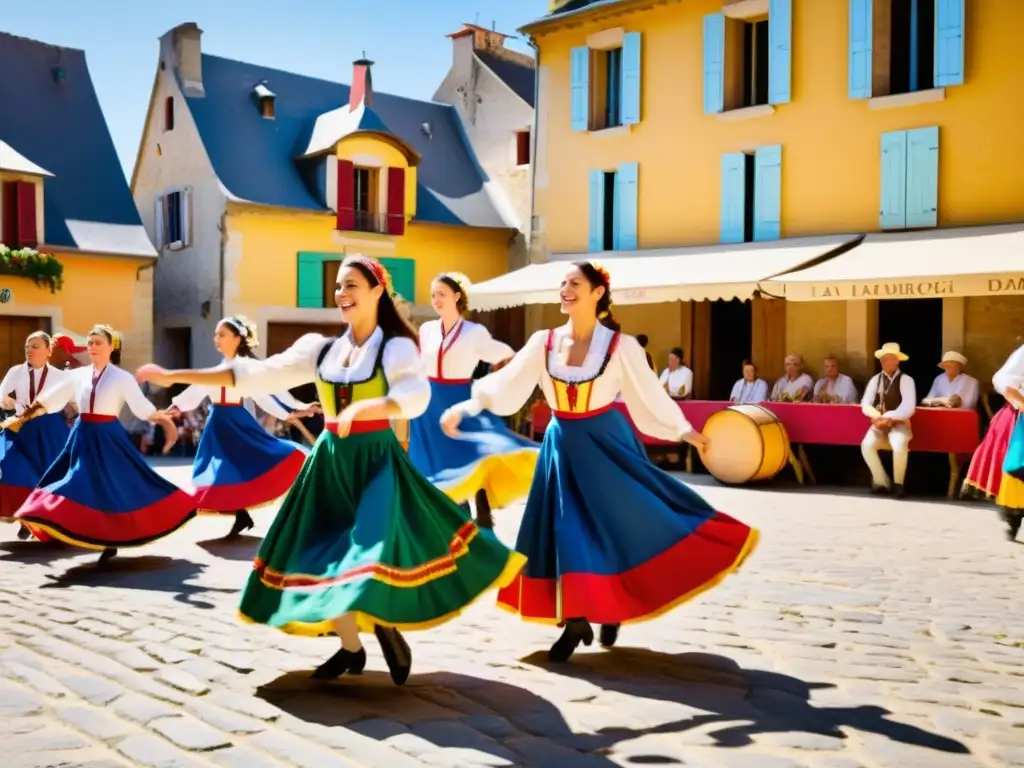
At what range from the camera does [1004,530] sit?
10.4 meters

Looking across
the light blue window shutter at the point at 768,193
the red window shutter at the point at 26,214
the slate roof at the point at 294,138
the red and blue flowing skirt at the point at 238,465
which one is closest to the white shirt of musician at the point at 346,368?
the red and blue flowing skirt at the point at 238,465

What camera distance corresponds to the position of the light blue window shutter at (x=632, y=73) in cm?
2106

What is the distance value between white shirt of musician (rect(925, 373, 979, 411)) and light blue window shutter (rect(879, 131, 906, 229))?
164 inches

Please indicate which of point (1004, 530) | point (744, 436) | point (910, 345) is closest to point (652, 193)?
point (910, 345)

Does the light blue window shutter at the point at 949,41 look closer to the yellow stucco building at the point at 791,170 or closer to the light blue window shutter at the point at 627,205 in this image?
the yellow stucco building at the point at 791,170

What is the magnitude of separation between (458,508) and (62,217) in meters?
21.2

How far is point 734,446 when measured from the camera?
14344 mm

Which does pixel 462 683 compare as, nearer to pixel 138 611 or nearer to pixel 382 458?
pixel 382 458

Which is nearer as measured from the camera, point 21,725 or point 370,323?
point 21,725

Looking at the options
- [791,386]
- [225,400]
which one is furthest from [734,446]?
[225,400]

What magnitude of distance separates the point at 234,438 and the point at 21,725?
5327 millimetres

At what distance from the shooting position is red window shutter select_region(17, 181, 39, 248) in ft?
75.5

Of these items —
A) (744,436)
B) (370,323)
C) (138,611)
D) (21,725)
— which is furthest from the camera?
(744,436)

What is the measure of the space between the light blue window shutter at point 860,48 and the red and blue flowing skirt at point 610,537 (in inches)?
548
